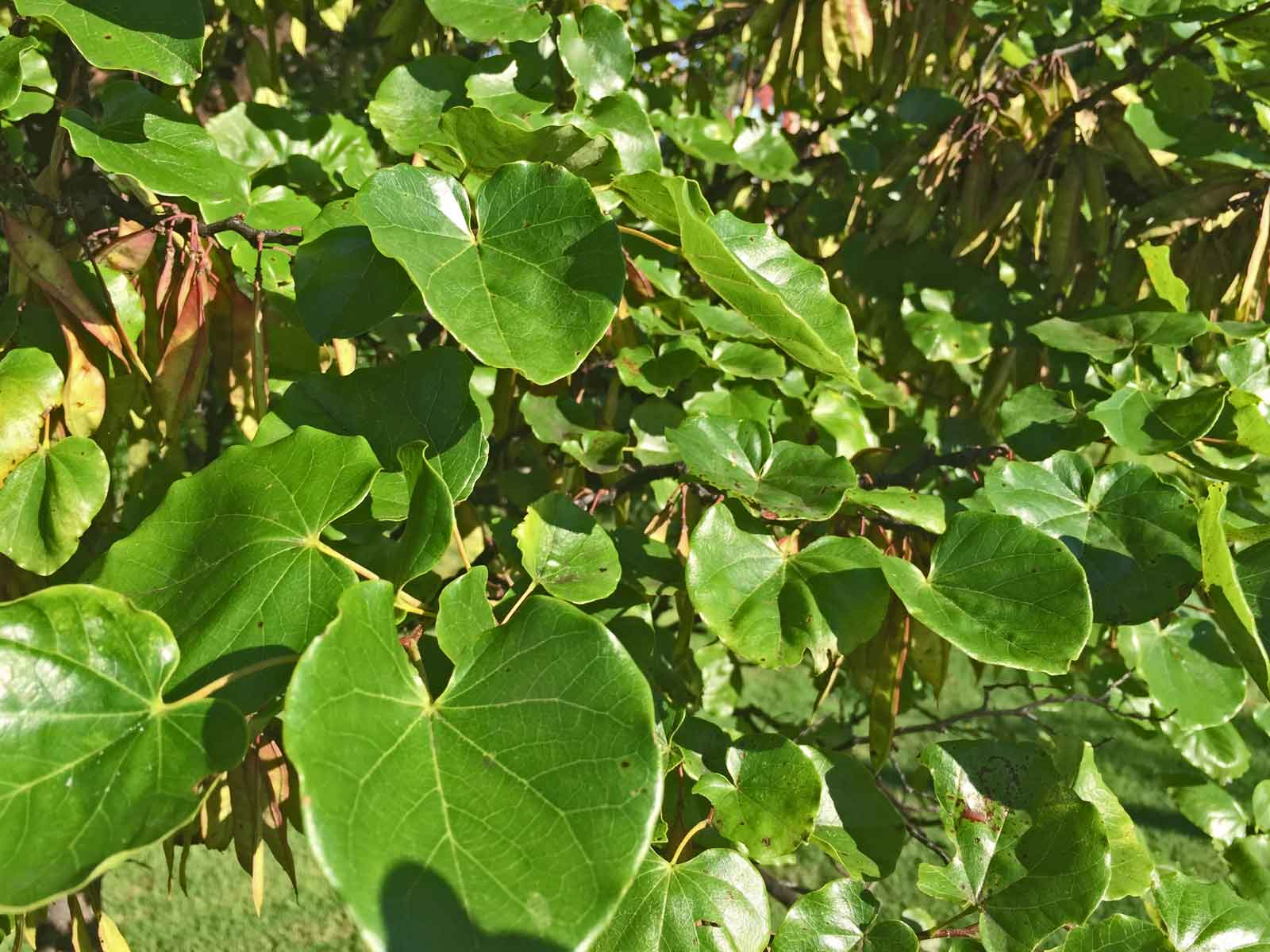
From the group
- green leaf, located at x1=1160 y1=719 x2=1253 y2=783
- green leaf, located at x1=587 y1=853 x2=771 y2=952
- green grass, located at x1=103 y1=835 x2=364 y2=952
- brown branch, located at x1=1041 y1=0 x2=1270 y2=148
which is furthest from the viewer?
green grass, located at x1=103 y1=835 x2=364 y2=952

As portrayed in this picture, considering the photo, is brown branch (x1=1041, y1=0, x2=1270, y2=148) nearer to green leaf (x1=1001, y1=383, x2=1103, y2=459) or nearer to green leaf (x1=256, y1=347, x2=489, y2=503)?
green leaf (x1=1001, y1=383, x2=1103, y2=459)

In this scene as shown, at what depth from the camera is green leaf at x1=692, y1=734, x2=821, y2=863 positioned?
39.4 inches

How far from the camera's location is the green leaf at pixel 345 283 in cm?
92

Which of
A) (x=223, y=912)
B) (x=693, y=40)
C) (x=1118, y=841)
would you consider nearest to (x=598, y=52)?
(x=693, y=40)

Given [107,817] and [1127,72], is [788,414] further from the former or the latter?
[107,817]

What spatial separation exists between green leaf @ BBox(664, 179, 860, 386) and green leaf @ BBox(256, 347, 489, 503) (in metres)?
0.26

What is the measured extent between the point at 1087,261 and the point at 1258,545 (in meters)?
1.13

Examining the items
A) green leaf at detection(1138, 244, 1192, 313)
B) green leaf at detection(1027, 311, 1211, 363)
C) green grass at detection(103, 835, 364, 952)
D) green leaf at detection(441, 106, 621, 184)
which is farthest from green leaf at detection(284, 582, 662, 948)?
green grass at detection(103, 835, 364, 952)

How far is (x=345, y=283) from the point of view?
0.93 meters

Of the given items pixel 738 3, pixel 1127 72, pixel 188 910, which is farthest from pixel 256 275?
pixel 188 910

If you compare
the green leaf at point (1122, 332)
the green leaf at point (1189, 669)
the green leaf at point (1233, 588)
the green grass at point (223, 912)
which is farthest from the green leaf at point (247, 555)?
the green grass at point (223, 912)

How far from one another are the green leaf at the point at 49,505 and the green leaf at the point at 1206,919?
1.16 meters

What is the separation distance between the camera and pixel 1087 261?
6.70 feet

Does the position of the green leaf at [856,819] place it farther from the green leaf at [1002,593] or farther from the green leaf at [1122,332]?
the green leaf at [1122,332]
